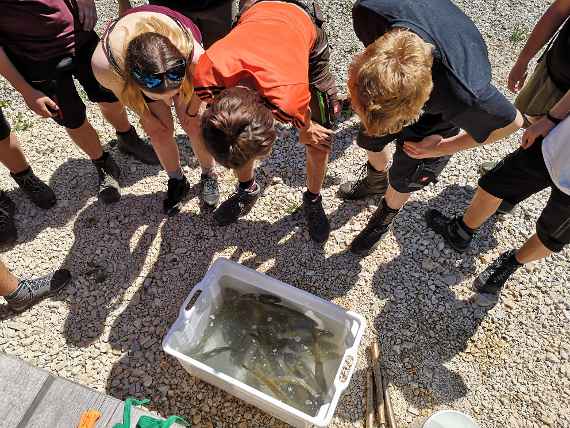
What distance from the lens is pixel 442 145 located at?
97.6 inches

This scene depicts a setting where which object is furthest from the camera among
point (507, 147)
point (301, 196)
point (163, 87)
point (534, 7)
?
point (534, 7)

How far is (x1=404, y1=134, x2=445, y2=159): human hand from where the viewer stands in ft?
8.16

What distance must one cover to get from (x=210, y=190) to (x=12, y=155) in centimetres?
156

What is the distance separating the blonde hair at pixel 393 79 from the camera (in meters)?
1.85

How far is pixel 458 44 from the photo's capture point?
2012 mm

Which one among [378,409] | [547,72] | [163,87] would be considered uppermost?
[547,72]

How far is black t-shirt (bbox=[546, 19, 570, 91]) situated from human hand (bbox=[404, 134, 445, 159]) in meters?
1.05

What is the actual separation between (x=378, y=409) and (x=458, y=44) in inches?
87.9

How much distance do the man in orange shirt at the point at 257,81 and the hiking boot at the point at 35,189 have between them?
172 cm

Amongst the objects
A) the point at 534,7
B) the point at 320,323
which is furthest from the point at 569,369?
the point at 534,7

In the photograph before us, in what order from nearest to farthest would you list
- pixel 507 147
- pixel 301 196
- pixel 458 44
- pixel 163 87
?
pixel 458 44, pixel 163 87, pixel 301 196, pixel 507 147

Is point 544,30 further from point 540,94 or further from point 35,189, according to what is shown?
point 35,189

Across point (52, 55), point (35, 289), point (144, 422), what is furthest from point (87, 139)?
point (144, 422)

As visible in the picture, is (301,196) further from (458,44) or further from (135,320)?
(458,44)
